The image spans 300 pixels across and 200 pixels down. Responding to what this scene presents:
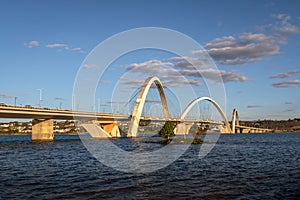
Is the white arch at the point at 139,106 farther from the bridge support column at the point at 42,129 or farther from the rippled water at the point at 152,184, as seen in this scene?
the rippled water at the point at 152,184

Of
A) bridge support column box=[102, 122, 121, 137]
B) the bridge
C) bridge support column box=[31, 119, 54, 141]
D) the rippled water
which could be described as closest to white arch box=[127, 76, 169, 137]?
the bridge

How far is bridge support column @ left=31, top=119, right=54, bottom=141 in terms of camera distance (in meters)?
96.8

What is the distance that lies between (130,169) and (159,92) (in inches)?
4269

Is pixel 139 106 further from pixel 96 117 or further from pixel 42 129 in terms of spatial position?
pixel 42 129

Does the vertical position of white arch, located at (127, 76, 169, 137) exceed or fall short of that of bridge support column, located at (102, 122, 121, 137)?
it exceeds it

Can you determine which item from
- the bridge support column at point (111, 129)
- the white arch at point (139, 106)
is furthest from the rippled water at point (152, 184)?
the bridge support column at point (111, 129)

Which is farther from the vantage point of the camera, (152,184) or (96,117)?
(96,117)

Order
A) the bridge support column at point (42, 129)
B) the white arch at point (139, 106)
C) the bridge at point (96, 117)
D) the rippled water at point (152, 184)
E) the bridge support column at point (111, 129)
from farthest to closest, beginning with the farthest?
the bridge support column at point (111, 129), the white arch at point (139, 106), the bridge support column at point (42, 129), the bridge at point (96, 117), the rippled water at point (152, 184)

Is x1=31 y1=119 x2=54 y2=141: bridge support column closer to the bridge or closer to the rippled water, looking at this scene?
the bridge

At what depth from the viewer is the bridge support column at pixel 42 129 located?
96812 millimetres

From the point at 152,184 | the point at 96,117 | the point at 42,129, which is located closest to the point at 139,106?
the point at 96,117

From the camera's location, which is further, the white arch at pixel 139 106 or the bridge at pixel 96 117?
the white arch at pixel 139 106

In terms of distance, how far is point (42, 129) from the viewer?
9869 centimetres

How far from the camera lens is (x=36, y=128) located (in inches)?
3878
